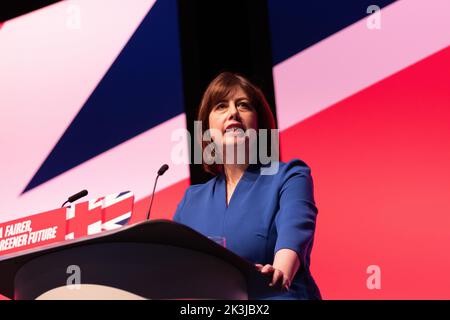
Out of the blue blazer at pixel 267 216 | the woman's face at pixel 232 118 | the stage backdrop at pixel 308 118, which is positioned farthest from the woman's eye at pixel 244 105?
the stage backdrop at pixel 308 118

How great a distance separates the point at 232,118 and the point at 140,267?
1.04m

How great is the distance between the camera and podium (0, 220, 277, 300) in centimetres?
105

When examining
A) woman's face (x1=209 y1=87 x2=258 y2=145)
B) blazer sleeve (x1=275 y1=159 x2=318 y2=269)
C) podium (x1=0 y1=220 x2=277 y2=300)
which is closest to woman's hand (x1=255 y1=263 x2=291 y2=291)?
podium (x1=0 y1=220 x2=277 y2=300)

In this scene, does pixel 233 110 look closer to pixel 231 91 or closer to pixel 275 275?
pixel 231 91

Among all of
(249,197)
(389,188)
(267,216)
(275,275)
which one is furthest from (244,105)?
(275,275)

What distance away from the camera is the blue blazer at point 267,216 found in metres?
1.61

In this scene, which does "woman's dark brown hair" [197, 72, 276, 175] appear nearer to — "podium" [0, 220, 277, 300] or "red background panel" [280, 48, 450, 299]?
"red background panel" [280, 48, 450, 299]

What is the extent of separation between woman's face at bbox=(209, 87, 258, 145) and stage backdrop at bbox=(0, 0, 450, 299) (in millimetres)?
696

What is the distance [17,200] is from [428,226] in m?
2.18

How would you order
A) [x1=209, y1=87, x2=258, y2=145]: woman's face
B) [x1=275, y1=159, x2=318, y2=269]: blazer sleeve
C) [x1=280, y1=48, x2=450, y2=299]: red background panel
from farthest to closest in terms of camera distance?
[x1=280, y1=48, x2=450, y2=299]: red background panel → [x1=209, y1=87, x2=258, y2=145]: woman's face → [x1=275, y1=159, x2=318, y2=269]: blazer sleeve

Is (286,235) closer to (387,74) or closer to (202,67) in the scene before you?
(387,74)

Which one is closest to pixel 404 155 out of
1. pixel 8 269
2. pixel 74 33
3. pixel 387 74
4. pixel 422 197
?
pixel 422 197

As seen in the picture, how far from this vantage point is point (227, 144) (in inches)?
79.0

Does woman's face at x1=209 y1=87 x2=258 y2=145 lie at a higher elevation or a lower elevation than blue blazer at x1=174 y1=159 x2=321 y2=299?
higher
